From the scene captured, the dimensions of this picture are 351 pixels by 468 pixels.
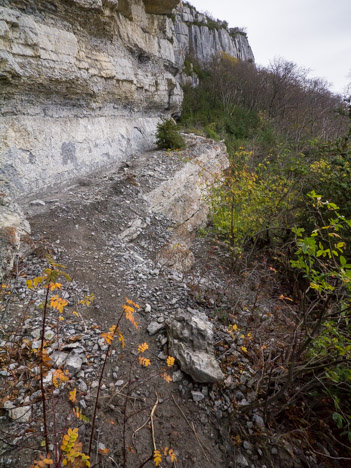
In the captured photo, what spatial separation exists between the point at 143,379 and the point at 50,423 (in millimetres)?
928

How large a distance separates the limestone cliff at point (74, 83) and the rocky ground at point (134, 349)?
3.98 ft

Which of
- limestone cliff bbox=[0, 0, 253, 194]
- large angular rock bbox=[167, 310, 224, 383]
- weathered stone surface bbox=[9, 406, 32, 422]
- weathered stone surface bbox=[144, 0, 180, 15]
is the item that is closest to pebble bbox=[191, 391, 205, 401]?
large angular rock bbox=[167, 310, 224, 383]

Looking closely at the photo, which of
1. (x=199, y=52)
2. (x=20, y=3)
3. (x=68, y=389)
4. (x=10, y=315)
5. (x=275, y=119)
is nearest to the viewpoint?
(x=68, y=389)

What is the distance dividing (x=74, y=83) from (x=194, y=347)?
6.76 m

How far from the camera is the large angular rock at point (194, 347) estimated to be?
2.63 metres

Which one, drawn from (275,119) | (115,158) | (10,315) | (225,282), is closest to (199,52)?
(275,119)

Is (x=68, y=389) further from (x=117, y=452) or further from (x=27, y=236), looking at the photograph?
(x=27, y=236)

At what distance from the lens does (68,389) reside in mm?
2271

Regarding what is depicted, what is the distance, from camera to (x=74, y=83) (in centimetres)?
600

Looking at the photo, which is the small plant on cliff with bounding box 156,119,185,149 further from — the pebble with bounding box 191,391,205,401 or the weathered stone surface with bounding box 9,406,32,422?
the weathered stone surface with bounding box 9,406,32,422

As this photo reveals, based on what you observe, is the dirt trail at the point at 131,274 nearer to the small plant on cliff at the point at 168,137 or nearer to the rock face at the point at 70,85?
the rock face at the point at 70,85

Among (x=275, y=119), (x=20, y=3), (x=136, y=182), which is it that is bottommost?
(x=136, y=182)

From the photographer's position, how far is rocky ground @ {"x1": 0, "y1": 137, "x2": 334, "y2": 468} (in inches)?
84.1

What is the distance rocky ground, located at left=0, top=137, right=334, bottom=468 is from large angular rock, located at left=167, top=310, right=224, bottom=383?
0.5 inches
